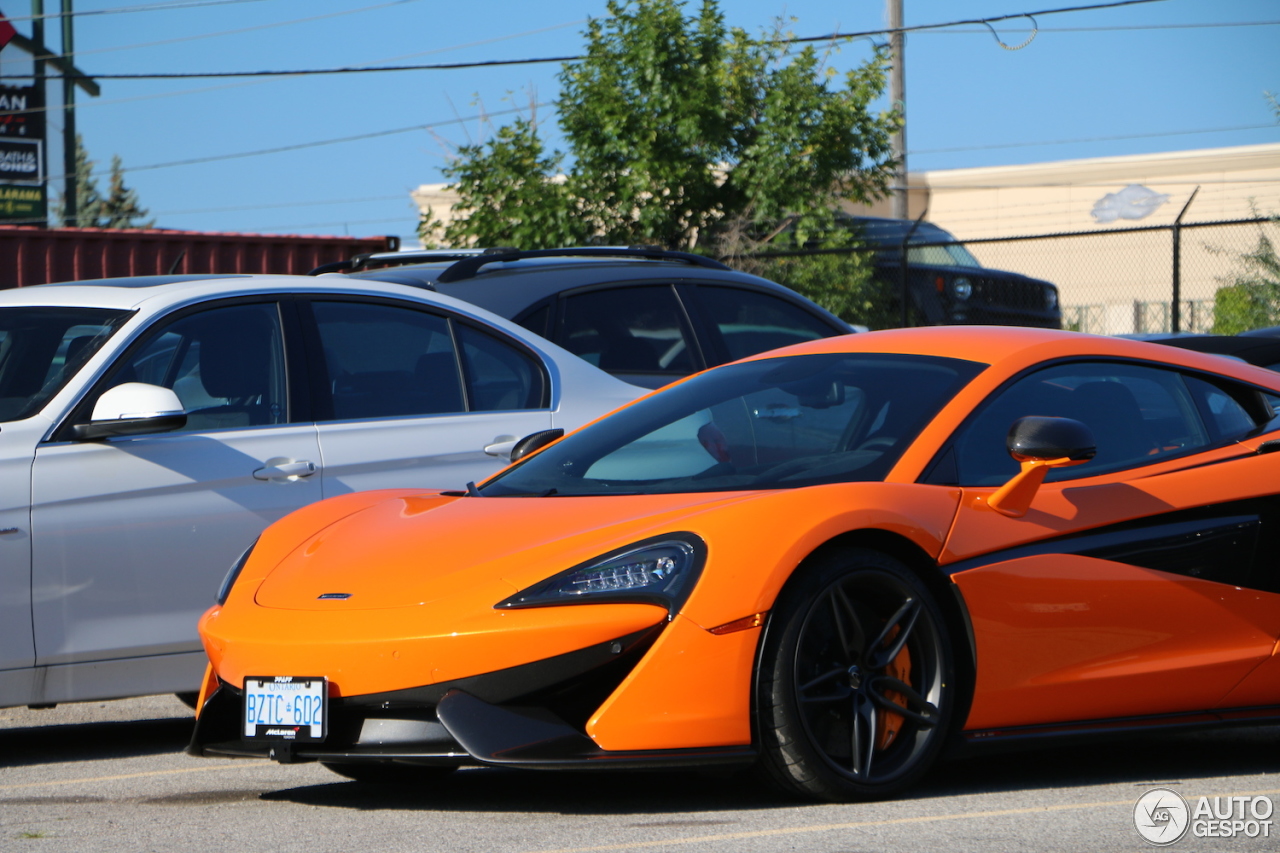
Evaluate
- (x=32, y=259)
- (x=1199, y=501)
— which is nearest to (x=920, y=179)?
(x=32, y=259)

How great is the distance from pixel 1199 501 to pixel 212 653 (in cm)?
286

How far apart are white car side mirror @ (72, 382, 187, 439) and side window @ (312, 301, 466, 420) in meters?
0.79

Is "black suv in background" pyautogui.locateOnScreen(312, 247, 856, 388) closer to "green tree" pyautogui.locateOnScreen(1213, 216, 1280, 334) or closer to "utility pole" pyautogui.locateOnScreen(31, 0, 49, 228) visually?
"green tree" pyautogui.locateOnScreen(1213, 216, 1280, 334)

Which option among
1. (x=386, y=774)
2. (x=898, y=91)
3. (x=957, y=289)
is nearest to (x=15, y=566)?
(x=386, y=774)

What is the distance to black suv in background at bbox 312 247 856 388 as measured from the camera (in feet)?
23.8

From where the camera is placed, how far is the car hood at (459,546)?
157 inches

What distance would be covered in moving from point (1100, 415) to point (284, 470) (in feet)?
8.97

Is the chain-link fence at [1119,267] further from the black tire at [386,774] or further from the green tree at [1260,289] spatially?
the black tire at [386,774]

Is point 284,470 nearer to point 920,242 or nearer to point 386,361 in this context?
point 386,361

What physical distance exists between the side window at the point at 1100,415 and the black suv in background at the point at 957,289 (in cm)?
1246

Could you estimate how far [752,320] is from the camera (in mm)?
7801

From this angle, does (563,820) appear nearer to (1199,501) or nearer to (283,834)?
(283,834)

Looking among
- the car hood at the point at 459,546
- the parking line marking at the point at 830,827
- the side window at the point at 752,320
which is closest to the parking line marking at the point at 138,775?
the car hood at the point at 459,546

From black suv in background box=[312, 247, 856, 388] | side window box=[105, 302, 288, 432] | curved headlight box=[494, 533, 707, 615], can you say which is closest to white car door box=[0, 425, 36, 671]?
side window box=[105, 302, 288, 432]
